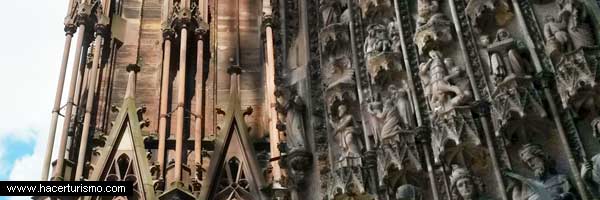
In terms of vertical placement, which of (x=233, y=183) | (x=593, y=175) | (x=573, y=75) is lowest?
(x=593, y=175)

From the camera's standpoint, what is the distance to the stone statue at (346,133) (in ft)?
31.9

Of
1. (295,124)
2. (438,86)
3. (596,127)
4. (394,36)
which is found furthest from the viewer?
(295,124)

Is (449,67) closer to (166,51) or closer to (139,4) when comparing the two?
(166,51)

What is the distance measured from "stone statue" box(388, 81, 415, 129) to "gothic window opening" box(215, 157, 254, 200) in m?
3.89

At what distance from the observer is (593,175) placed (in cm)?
704

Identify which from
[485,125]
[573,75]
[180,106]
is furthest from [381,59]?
[180,106]

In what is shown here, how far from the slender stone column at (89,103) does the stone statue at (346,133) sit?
15.2 feet

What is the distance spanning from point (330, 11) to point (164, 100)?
12.8 feet

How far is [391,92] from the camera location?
386 inches

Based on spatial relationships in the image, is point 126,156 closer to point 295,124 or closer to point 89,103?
point 89,103

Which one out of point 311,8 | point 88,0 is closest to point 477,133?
point 311,8

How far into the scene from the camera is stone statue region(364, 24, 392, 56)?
10133 millimetres

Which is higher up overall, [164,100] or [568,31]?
[164,100]

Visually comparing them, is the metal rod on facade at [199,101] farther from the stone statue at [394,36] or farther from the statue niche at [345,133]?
the stone statue at [394,36]
